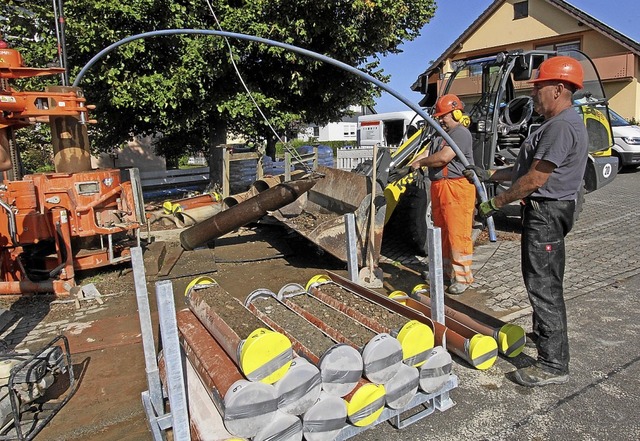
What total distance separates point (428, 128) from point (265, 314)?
177 inches

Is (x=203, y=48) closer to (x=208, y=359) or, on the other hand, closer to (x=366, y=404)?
(x=208, y=359)

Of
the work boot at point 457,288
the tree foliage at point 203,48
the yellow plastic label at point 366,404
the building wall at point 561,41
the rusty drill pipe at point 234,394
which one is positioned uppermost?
the building wall at point 561,41

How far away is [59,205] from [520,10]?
24.0m

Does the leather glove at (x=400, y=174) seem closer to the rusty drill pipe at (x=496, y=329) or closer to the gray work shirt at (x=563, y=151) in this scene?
the rusty drill pipe at (x=496, y=329)

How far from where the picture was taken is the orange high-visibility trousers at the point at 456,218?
493cm

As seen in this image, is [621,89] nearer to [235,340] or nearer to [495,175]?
[495,175]

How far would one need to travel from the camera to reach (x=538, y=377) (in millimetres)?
3248

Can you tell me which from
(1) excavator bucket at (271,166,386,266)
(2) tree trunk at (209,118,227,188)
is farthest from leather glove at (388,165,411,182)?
(2) tree trunk at (209,118,227,188)

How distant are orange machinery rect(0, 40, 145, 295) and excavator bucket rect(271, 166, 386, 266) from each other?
223 cm

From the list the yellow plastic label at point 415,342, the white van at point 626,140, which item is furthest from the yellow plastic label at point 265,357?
the white van at point 626,140

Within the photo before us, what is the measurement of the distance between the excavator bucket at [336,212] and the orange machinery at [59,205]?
88.0 inches

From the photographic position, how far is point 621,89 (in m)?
19.5

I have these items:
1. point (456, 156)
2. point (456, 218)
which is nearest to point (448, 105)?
point (456, 156)

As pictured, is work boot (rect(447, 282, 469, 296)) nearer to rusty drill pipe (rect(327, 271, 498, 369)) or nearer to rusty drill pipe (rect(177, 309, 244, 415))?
rusty drill pipe (rect(327, 271, 498, 369))
